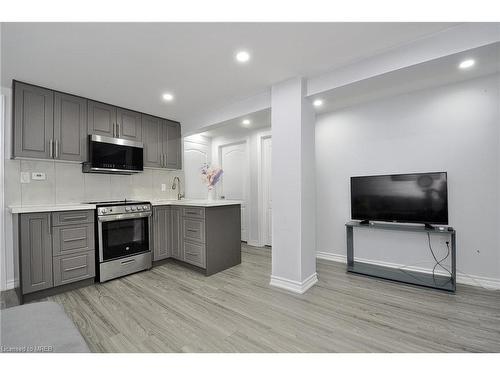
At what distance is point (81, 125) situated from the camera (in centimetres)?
291

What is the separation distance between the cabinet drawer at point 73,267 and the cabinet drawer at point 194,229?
112 cm

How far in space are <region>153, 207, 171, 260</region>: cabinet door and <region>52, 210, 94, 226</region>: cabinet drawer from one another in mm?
811

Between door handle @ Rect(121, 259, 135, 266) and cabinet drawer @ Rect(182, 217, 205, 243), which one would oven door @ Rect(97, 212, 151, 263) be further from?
cabinet drawer @ Rect(182, 217, 205, 243)

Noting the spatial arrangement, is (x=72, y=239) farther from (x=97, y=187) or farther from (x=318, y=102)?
(x=318, y=102)

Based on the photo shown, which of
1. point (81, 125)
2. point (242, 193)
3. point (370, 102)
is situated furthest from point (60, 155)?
point (370, 102)

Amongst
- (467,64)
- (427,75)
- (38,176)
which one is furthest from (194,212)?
(467,64)

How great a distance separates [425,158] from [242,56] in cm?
252

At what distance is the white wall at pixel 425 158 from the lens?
2.46 metres

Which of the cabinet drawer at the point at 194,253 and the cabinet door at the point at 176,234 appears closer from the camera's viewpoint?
the cabinet drawer at the point at 194,253

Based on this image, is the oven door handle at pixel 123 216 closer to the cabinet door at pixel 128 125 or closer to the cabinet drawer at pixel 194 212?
the cabinet drawer at pixel 194 212

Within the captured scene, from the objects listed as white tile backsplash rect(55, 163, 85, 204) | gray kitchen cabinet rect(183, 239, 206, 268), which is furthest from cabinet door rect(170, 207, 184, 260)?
white tile backsplash rect(55, 163, 85, 204)

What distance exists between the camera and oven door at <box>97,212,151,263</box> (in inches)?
108

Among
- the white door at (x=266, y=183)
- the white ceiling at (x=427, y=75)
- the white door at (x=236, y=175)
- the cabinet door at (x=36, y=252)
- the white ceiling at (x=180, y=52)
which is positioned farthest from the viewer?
the white door at (x=236, y=175)

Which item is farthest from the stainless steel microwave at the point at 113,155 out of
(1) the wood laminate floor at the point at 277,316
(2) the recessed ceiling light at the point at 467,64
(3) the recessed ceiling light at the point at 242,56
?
(2) the recessed ceiling light at the point at 467,64
